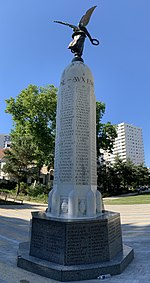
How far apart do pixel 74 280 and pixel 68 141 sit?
12.3ft

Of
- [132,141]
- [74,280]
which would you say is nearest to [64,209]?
[74,280]

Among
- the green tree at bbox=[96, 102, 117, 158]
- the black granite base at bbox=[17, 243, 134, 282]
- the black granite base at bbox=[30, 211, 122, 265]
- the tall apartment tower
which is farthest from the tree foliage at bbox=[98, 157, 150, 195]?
the tall apartment tower

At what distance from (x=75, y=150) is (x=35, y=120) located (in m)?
27.3

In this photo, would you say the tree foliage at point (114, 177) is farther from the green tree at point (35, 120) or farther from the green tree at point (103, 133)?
the green tree at point (35, 120)

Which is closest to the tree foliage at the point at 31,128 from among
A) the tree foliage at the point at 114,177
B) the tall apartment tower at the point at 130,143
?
the tree foliage at the point at 114,177

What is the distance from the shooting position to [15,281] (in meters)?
4.18

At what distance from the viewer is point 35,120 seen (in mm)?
32906

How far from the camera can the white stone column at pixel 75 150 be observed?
611cm

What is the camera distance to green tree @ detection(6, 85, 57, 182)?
31672 mm

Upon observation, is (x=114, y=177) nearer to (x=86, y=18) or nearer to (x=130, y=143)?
(x=86, y=18)

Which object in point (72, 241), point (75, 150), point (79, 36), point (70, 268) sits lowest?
point (70, 268)

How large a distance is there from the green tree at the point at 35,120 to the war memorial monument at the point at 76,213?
2415cm

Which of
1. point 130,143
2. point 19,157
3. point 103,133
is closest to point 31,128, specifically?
point 19,157

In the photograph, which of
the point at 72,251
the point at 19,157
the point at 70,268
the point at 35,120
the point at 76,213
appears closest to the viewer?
the point at 70,268
